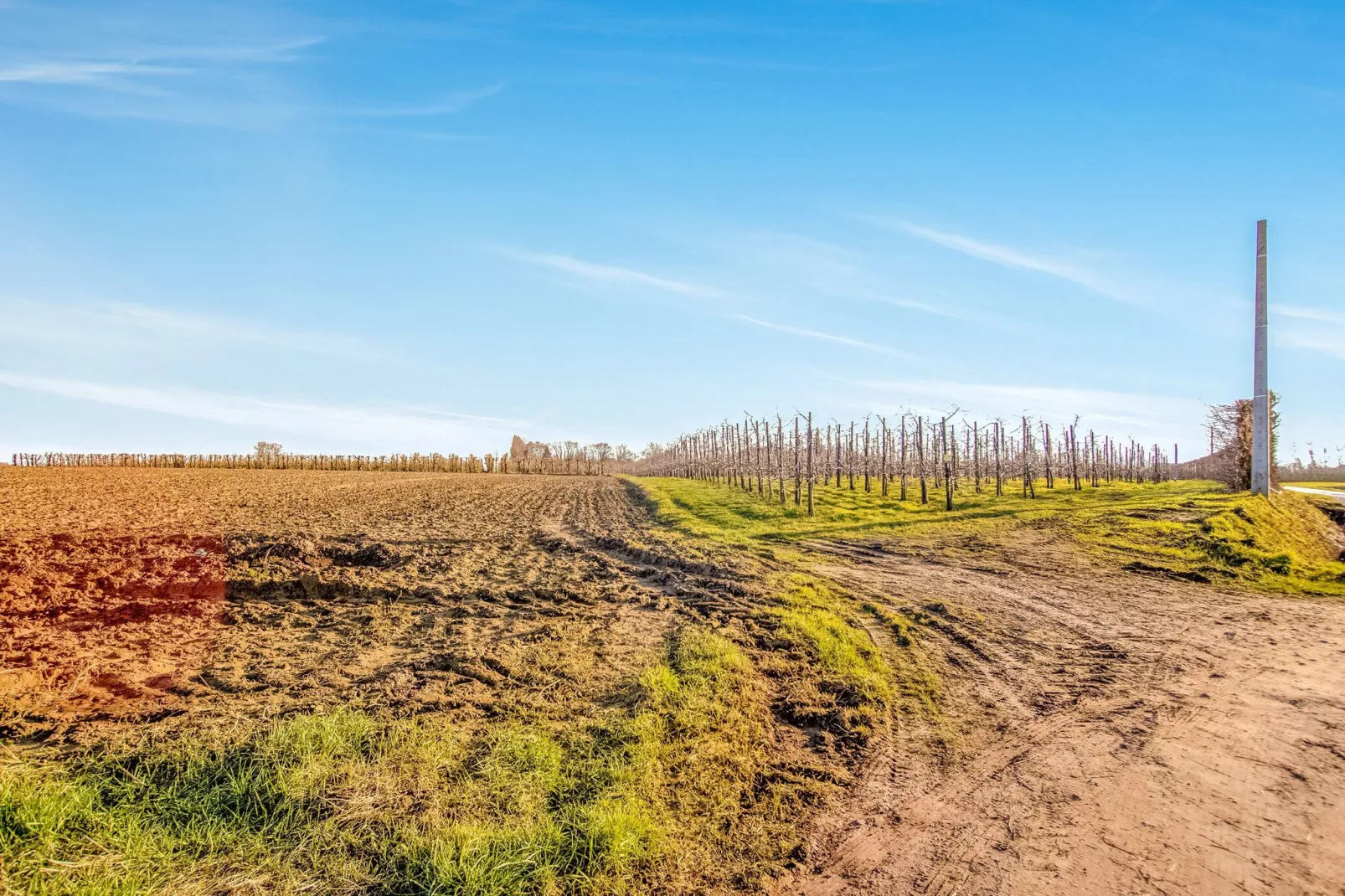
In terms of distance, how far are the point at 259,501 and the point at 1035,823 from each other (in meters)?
36.1

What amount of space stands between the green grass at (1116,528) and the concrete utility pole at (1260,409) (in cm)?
90

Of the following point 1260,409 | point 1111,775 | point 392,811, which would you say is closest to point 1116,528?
point 1260,409

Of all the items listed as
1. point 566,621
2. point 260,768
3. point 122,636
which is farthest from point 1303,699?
point 122,636

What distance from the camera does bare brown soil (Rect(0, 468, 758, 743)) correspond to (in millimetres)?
7602

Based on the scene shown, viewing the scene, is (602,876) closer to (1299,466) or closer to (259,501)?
(259,501)

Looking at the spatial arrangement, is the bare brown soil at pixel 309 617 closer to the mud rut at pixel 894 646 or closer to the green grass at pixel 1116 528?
the mud rut at pixel 894 646

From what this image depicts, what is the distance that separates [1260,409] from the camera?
26516 millimetres

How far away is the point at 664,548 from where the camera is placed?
63.7 ft

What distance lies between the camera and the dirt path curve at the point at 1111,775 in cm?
498

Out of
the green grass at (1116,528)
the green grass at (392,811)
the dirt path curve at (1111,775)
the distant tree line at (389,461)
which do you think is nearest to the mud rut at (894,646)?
the dirt path curve at (1111,775)

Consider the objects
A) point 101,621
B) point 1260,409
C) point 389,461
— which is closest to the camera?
point 101,621

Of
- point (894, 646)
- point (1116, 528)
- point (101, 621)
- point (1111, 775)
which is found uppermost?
point (1116, 528)

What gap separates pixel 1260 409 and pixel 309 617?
32.1 m

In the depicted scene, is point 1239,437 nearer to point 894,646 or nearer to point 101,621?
point 894,646
